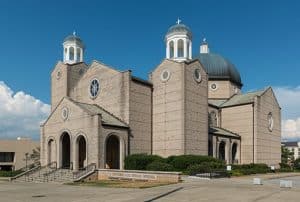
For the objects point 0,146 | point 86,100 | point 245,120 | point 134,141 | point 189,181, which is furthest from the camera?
point 0,146

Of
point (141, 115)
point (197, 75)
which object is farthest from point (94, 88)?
point (197, 75)

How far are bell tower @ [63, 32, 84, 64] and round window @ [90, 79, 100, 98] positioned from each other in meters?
8.45

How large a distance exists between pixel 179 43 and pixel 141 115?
39.7ft

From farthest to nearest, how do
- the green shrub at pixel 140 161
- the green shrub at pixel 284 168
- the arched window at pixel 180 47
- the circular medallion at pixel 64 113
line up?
the green shrub at pixel 284 168 → the arched window at pixel 180 47 → the circular medallion at pixel 64 113 → the green shrub at pixel 140 161

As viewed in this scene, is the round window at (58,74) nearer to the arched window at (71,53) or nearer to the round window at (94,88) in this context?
the arched window at (71,53)

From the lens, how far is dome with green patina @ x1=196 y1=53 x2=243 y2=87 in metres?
66.9

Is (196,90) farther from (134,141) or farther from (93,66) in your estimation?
(93,66)

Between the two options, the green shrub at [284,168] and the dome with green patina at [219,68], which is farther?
the dome with green patina at [219,68]

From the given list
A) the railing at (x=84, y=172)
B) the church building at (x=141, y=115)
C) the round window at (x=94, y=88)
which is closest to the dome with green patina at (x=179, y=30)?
the church building at (x=141, y=115)

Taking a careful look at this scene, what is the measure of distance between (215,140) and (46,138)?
21752 mm

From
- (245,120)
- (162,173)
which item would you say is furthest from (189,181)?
(245,120)

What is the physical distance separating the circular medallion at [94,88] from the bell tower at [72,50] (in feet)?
27.6

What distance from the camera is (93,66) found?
52.1 metres

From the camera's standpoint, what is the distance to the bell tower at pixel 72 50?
2318 inches
